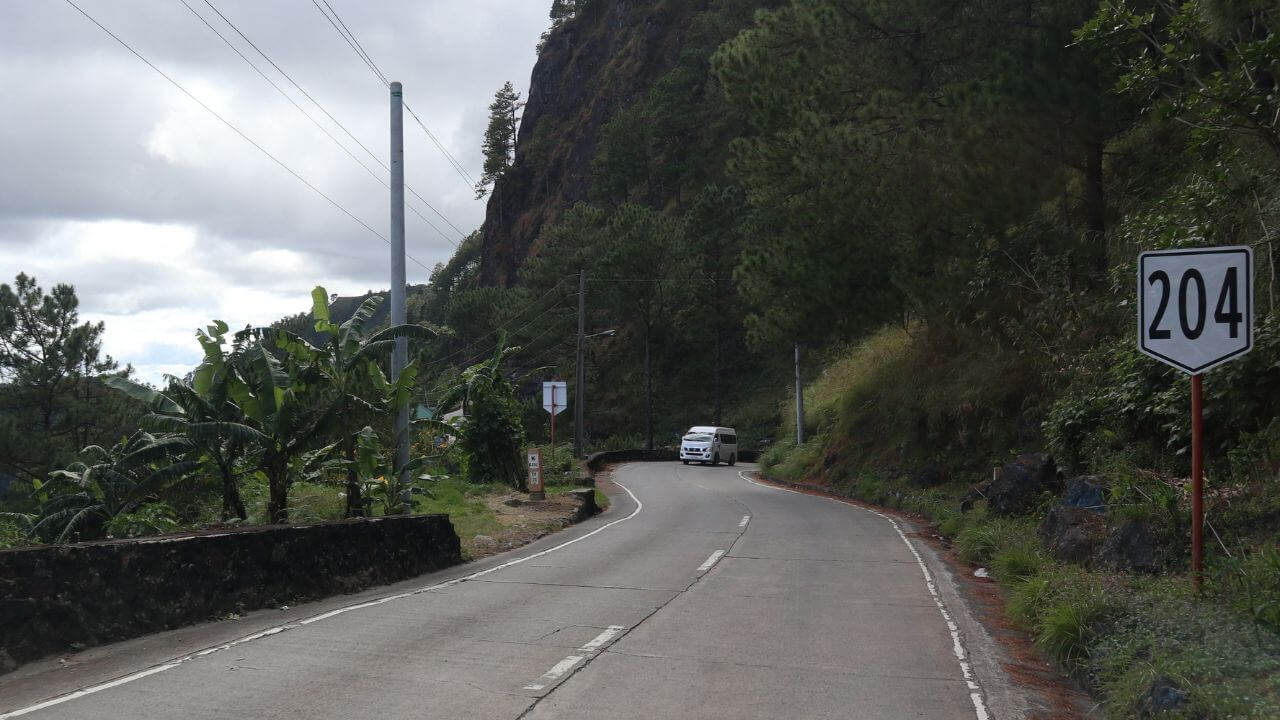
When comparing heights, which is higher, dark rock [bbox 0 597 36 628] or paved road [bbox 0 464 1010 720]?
dark rock [bbox 0 597 36 628]

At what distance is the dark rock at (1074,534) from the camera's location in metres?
10.5

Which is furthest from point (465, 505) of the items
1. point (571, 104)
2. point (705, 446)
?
point (571, 104)

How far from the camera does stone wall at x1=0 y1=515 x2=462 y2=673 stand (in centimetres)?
757

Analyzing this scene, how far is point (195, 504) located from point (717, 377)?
49.7 m

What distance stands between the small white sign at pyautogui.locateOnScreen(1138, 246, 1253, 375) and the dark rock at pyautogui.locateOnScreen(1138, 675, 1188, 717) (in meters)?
2.85

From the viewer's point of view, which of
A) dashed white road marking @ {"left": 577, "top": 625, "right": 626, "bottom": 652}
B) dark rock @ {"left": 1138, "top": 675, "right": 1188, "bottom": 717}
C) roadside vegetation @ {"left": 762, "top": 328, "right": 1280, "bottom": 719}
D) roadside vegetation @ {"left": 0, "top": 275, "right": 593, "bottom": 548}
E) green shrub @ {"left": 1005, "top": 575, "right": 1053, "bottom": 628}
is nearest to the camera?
dark rock @ {"left": 1138, "top": 675, "right": 1188, "bottom": 717}

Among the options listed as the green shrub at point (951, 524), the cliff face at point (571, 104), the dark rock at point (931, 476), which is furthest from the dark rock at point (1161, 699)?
the cliff face at point (571, 104)

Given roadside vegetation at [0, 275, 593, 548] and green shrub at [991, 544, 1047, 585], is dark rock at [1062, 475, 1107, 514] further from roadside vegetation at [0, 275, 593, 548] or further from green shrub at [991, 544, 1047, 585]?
roadside vegetation at [0, 275, 593, 548]

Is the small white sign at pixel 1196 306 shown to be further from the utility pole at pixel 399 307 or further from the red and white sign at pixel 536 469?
the red and white sign at pixel 536 469

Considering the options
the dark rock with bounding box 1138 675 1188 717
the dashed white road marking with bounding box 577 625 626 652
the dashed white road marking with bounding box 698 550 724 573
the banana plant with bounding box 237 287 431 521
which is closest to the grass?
the banana plant with bounding box 237 287 431 521

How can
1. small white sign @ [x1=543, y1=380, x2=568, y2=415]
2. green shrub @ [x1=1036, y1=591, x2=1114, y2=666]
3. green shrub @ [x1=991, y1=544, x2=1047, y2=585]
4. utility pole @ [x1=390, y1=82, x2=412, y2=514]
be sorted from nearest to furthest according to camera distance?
1. green shrub @ [x1=1036, y1=591, x2=1114, y2=666]
2. green shrub @ [x1=991, y1=544, x2=1047, y2=585]
3. utility pole @ [x1=390, y1=82, x2=412, y2=514]
4. small white sign @ [x1=543, y1=380, x2=568, y2=415]

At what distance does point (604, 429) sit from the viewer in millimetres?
72938

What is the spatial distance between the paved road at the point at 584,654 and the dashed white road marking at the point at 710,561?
107 mm

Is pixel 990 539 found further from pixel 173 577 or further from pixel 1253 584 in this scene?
pixel 173 577
